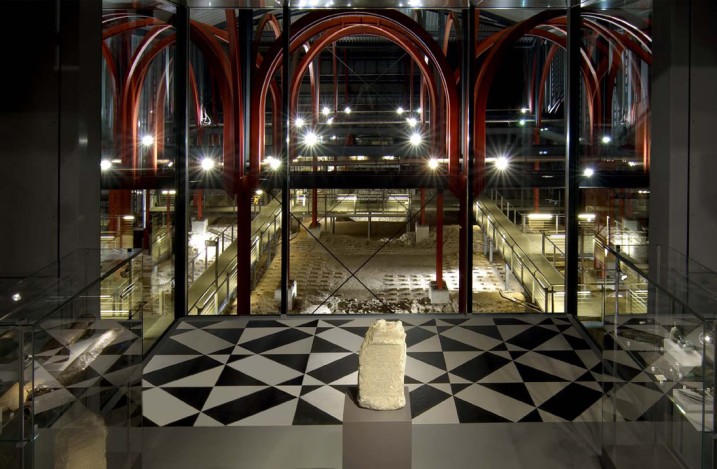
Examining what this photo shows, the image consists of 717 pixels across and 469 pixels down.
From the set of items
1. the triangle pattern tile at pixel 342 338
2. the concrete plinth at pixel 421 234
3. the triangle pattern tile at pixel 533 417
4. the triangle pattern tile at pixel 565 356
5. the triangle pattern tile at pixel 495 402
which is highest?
the concrete plinth at pixel 421 234

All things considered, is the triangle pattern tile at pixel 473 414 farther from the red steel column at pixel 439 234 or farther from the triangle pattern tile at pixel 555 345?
the red steel column at pixel 439 234

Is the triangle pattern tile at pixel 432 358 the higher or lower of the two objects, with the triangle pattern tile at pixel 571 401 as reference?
higher

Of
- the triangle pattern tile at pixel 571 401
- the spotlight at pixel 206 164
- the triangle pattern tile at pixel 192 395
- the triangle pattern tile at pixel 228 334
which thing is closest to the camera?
the triangle pattern tile at pixel 571 401

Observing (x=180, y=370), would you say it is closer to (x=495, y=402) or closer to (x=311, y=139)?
(x=495, y=402)

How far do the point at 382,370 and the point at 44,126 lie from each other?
72.3 inches

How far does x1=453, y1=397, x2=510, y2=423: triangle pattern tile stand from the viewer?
2.91m

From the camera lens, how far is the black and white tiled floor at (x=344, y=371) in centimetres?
298

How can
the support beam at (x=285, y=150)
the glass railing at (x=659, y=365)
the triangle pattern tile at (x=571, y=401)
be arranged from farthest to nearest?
the support beam at (x=285, y=150), the triangle pattern tile at (x=571, y=401), the glass railing at (x=659, y=365)

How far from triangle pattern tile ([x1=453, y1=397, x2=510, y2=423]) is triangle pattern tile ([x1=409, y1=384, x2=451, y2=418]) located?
0.09m

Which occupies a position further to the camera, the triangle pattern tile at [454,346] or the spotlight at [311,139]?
the spotlight at [311,139]

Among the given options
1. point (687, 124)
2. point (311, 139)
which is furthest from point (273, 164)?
point (687, 124)

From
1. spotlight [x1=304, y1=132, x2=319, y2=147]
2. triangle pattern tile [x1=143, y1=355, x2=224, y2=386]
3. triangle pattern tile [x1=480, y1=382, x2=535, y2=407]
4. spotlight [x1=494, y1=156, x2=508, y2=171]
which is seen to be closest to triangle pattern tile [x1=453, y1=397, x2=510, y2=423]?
triangle pattern tile [x1=480, y1=382, x2=535, y2=407]

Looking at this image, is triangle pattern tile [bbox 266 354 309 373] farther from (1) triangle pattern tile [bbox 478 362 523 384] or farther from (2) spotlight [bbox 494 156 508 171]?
(2) spotlight [bbox 494 156 508 171]

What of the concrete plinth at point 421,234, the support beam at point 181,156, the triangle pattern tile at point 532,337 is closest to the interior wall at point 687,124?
the triangle pattern tile at point 532,337
